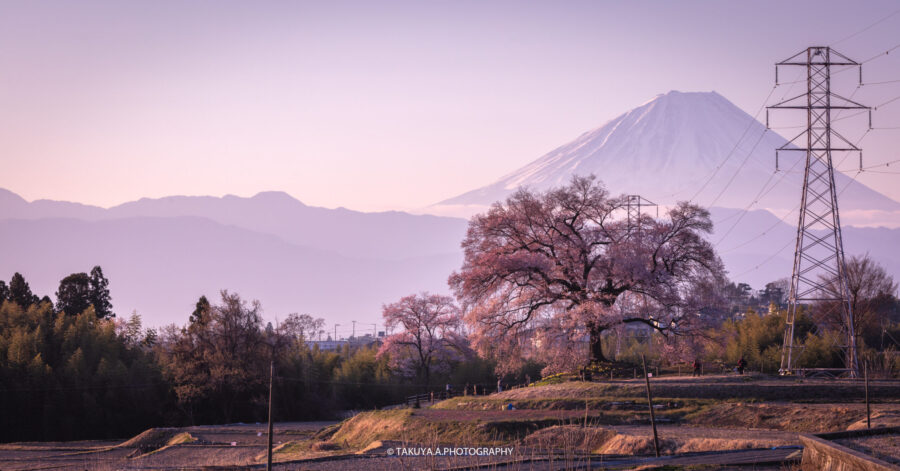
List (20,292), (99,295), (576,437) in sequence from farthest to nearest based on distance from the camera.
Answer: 1. (99,295)
2. (20,292)
3. (576,437)

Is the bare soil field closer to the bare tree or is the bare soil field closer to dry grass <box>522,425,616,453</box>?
dry grass <box>522,425,616,453</box>

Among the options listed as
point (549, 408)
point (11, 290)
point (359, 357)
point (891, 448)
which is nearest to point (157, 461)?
point (549, 408)

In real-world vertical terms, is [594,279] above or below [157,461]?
above

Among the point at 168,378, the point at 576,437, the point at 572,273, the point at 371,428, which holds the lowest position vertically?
the point at 371,428

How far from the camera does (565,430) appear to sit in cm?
2900

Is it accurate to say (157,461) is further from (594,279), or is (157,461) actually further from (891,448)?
(891,448)

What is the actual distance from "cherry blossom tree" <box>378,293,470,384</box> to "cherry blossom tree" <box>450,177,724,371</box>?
25.0m

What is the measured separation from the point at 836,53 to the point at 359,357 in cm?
4895

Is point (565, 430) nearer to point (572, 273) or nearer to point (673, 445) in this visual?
point (673, 445)

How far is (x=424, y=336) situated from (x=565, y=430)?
1802 inches

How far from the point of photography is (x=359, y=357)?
258ft

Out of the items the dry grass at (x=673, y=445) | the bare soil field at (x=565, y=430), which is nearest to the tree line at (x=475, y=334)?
the bare soil field at (x=565, y=430)

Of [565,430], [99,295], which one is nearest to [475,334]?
[565,430]

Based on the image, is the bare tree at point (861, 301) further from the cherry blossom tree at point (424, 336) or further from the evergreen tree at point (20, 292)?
the evergreen tree at point (20, 292)
